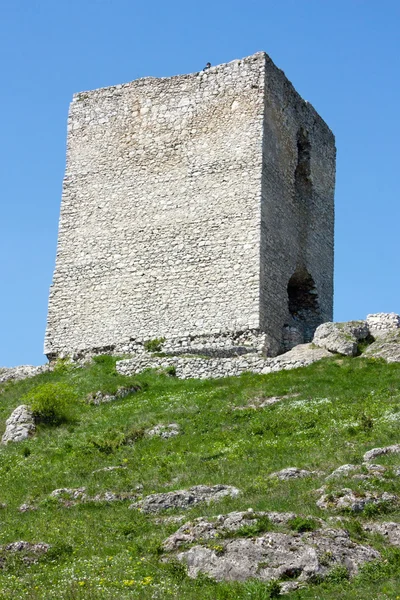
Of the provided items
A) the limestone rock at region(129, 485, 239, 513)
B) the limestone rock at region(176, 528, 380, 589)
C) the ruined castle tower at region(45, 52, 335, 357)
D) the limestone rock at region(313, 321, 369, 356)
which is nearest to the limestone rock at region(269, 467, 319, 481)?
the limestone rock at region(129, 485, 239, 513)

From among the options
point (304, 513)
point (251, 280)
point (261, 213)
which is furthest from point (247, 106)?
point (304, 513)

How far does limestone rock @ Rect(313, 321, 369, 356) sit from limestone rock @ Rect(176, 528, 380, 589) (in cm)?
1465

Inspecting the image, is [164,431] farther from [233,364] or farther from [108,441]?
[233,364]

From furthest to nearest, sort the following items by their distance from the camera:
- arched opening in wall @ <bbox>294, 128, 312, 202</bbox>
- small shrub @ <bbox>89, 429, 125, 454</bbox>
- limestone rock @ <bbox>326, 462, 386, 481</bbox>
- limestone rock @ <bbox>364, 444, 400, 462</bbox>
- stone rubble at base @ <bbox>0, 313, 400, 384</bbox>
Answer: arched opening in wall @ <bbox>294, 128, 312, 202</bbox> → stone rubble at base @ <bbox>0, 313, 400, 384</bbox> → small shrub @ <bbox>89, 429, 125, 454</bbox> → limestone rock @ <bbox>364, 444, 400, 462</bbox> → limestone rock @ <bbox>326, 462, 386, 481</bbox>

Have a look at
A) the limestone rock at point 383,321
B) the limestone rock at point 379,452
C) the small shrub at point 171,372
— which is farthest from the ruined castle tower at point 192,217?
the limestone rock at point 379,452

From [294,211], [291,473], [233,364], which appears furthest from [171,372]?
[291,473]

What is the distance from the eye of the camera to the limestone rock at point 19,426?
90.6 ft

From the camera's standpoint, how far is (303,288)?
38.4m

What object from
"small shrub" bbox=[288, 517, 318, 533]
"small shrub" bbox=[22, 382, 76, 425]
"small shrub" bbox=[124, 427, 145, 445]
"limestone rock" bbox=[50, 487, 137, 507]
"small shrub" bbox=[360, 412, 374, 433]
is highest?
"small shrub" bbox=[22, 382, 76, 425]

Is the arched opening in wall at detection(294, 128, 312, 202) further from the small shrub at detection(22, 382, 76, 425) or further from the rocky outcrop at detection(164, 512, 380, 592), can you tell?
the rocky outcrop at detection(164, 512, 380, 592)

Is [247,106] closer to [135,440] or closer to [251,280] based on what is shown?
[251,280]

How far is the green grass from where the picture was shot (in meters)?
15.9

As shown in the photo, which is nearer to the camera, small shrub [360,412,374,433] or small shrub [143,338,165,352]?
small shrub [360,412,374,433]

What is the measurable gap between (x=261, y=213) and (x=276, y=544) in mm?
19007
